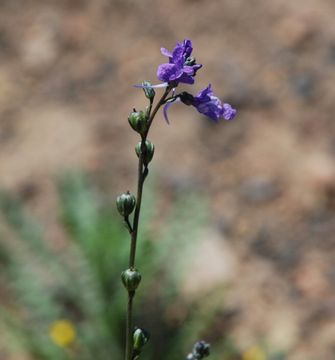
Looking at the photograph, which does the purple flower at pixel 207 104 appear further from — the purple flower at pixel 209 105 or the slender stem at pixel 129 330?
the slender stem at pixel 129 330

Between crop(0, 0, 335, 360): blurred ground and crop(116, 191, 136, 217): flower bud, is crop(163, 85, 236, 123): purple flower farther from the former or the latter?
crop(0, 0, 335, 360): blurred ground

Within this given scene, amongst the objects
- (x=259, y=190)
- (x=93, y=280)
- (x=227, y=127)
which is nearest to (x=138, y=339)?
(x=93, y=280)

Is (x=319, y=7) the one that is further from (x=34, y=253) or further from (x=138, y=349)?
(x=138, y=349)

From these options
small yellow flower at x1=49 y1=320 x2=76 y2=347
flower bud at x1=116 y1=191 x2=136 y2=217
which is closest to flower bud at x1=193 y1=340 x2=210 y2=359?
flower bud at x1=116 y1=191 x2=136 y2=217

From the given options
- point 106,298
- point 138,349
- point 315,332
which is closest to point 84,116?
point 106,298

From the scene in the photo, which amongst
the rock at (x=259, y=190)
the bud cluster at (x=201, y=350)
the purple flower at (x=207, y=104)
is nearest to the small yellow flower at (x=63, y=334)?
the rock at (x=259, y=190)

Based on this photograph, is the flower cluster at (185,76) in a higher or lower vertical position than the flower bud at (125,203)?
higher
